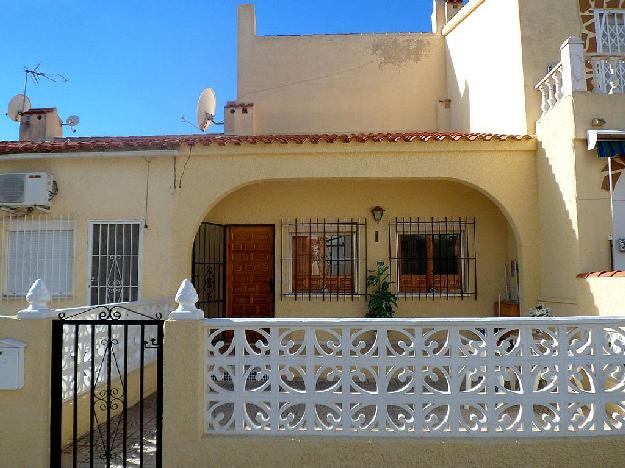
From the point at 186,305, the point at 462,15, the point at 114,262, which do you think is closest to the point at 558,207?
the point at 186,305

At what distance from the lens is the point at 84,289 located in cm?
848

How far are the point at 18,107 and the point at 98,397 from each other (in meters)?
10.3

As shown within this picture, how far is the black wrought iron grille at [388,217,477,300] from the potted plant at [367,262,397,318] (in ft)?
0.78

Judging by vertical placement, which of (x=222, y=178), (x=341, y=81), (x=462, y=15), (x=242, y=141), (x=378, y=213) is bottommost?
(x=378, y=213)

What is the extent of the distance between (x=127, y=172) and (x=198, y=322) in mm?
5052

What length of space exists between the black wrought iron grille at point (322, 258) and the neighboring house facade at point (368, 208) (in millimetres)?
28

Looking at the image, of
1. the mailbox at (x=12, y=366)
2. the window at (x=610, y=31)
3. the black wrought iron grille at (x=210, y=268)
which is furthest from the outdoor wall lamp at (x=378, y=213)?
the mailbox at (x=12, y=366)

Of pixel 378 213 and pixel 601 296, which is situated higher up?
pixel 378 213

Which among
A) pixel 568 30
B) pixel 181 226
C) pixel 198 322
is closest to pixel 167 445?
pixel 198 322

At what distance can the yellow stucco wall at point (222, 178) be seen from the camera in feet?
26.8

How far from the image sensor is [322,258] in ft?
32.2

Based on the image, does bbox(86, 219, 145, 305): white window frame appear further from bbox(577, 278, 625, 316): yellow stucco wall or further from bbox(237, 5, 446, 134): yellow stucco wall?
bbox(577, 278, 625, 316): yellow stucco wall

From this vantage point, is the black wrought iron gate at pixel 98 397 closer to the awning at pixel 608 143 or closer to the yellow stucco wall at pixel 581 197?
the yellow stucco wall at pixel 581 197

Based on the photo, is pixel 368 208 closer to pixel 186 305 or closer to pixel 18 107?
pixel 186 305
